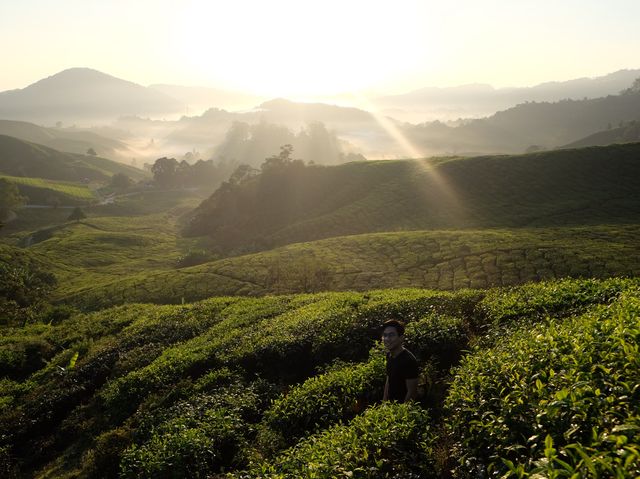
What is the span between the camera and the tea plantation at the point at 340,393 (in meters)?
6.59

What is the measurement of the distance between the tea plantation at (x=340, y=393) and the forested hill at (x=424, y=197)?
37.1 m

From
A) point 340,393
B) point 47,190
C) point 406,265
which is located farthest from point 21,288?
point 47,190

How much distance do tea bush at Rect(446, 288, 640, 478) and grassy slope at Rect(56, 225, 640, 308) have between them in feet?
67.4

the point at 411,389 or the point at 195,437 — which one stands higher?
the point at 411,389

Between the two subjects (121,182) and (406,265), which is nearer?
(406,265)

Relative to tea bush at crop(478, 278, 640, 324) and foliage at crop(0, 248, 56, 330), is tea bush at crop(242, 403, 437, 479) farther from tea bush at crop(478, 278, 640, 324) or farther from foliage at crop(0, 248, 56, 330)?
foliage at crop(0, 248, 56, 330)

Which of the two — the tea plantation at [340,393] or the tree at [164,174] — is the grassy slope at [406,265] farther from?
the tree at [164,174]

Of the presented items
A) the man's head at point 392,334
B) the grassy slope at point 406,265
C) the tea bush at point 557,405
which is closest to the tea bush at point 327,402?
the man's head at point 392,334

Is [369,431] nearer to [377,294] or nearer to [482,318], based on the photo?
[482,318]

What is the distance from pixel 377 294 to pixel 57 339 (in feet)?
67.8

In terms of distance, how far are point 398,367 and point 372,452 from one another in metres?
2.31

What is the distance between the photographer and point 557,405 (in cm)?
636

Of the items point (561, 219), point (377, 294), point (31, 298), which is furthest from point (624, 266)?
point (31, 298)

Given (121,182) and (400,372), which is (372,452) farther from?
(121,182)
